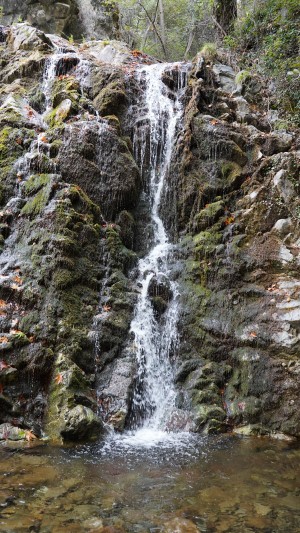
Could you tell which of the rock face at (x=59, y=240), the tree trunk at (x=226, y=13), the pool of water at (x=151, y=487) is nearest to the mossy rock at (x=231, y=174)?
the rock face at (x=59, y=240)

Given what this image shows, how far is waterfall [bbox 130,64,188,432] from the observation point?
7.20 metres

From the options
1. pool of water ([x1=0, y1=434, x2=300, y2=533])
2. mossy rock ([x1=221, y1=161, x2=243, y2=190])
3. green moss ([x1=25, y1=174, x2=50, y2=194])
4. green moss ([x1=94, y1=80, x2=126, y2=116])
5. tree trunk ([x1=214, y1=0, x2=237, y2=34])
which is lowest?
pool of water ([x1=0, y1=434, x2=300, y2=533])

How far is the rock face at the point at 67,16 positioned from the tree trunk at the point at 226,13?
21.2 ft

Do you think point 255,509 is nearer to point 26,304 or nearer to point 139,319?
point 139,319

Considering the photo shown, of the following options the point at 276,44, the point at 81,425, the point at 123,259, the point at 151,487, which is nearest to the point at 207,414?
the point at 81,425

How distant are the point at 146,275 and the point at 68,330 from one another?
2294mm

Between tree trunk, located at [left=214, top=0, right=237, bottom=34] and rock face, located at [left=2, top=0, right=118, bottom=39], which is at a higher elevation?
rock face, located at [left=2, top=0, right=118, bottom=39]

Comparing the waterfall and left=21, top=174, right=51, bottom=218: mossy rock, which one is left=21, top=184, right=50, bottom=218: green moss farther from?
the waterfall

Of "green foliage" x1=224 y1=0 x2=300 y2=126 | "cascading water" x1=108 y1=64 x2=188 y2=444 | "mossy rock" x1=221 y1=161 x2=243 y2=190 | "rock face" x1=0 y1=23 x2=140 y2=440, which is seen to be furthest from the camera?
"green foliage" x1=224 y1=0 x2=300 y2=126

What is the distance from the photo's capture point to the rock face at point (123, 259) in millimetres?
6715

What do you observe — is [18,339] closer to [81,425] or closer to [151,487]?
[81,425]

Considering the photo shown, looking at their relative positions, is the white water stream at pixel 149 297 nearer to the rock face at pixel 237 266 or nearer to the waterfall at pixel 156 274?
A: the waterfall at pixel 156 274

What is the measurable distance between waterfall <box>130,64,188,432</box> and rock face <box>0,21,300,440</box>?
0.19 metres

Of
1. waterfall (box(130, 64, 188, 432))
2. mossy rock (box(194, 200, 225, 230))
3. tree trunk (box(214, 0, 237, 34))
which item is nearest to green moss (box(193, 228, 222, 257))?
mossy rock (box(194, 200, 225, 230))
